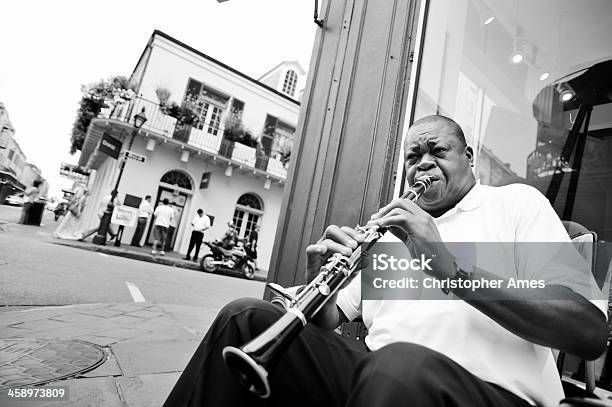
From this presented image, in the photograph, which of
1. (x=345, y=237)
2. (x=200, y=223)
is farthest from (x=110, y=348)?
(x=200, y=223)

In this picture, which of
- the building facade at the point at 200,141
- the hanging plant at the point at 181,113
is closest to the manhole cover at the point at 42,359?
the building facade at the point at 200,141

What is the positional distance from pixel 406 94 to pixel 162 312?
324 cm

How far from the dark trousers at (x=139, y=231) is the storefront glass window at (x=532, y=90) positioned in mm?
11409

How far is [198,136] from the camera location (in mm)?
14070

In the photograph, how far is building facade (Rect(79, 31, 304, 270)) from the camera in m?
13.3

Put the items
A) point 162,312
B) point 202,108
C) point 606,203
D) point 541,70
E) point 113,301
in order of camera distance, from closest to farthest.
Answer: point 606,203, point 541,70, point 162,312, point 113,301, point 202,108

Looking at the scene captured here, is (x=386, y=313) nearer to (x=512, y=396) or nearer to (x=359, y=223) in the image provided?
(x=512, y=396)

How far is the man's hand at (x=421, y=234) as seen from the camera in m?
0.94

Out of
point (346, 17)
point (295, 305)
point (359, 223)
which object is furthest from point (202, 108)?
point (295, 305)

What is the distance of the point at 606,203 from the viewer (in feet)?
8.11

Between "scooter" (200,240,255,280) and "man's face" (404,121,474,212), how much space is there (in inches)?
352

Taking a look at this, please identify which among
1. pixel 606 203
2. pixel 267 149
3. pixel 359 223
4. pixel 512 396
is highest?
pixel 267 149

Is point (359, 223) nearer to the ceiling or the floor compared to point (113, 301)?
nearer to the ceiling

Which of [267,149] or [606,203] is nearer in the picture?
[606,203]
